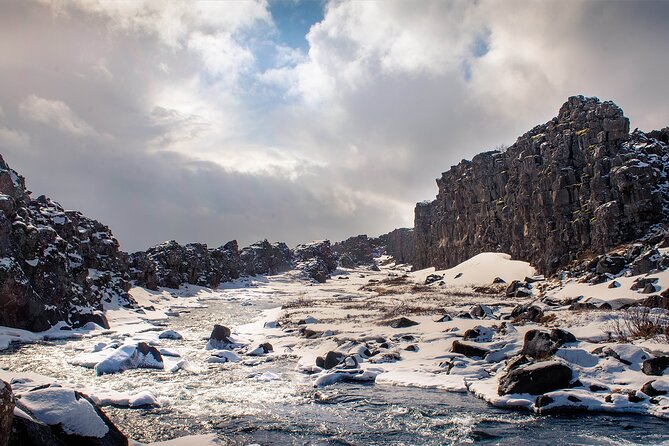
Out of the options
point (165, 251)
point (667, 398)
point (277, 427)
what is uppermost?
point (165, 251)

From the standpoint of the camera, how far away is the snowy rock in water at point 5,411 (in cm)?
808

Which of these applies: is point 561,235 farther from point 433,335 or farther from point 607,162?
point 433,335

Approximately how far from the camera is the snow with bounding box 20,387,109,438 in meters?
10.1

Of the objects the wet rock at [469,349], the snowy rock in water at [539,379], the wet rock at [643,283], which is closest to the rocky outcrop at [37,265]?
the wet rock at [469,349]

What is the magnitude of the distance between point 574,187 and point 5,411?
224ft

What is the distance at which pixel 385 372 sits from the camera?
2173 cm

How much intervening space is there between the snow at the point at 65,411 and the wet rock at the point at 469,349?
18101mm

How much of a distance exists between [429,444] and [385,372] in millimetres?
9145

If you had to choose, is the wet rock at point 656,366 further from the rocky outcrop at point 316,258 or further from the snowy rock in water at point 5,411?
the rocky outcrop at point 316,258

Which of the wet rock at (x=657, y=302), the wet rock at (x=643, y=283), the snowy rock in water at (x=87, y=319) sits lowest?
the snowy rock in water at (x=87, y=319)

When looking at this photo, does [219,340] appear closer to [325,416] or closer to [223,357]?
[223,357]

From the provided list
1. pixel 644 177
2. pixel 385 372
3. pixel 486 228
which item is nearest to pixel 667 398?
pixel 385 372

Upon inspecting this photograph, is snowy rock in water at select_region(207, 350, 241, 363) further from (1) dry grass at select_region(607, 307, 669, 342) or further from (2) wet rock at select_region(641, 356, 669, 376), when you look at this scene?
(1) dry grass at select_region(607, 307, 669, 342)

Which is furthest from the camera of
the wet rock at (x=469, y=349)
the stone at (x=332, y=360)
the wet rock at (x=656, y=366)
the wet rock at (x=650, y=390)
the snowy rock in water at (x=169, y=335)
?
the snowy rock in water at (x=169, y=335)
